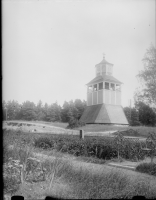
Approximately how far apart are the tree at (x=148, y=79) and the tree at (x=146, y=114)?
42cm

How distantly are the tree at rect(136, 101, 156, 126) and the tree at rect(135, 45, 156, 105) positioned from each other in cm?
42

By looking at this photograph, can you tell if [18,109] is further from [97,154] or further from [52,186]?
[97,154]

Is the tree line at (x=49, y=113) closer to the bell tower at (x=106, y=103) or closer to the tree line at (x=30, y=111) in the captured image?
the tree line at (x=30, y=111)

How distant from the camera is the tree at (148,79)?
21.8 ft

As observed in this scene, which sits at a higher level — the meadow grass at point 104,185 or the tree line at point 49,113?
the tree line at point 49,113

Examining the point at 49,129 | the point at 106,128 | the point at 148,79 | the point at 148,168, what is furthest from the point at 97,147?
the point at 148,79

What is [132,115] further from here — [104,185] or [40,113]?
[104,185]

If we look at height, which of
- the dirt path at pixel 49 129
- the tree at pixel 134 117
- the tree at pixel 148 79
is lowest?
the dirt path at pixel 49 129

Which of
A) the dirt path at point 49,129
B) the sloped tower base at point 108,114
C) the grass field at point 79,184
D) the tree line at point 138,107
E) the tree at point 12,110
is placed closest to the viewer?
the grass field at point 79,184

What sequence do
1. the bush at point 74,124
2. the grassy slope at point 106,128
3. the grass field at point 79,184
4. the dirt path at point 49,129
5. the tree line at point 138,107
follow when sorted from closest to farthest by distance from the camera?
the grass field at point 79,184
the tree line at point 138,107
the dirt path at point 49,129
the grassy slope at point 106,128
the bush at point 74,124

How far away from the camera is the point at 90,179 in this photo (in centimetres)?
505

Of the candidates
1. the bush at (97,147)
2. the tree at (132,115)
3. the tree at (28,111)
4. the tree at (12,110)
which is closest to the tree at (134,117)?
the tree at (132,115)

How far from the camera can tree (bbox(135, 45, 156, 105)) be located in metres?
6.63

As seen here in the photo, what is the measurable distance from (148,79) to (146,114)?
2346 mm
